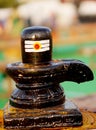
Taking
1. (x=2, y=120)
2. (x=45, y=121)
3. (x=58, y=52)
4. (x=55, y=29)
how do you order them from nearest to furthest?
(x=45, y=121) < (x=2, y=120) < (x=58, y=52) < (x=55, y=29)

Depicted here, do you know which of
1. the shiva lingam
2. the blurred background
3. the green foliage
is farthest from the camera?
the green foliage

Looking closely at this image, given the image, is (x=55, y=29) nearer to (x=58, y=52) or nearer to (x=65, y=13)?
(x=58, y=52)

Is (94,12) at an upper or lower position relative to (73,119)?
lower

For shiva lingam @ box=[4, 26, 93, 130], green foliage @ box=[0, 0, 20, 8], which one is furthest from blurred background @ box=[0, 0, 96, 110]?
shiva lingam @ box=[4, 26, 93, 130]

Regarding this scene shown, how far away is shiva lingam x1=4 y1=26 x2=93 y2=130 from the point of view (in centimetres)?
131

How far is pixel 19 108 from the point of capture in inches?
53.7

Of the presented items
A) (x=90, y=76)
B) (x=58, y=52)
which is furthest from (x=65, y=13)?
(x=90, y=76)

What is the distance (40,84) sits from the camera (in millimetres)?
1354

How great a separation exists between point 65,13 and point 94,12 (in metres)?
1.74

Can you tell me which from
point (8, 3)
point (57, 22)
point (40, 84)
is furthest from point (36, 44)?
point (8, 3)

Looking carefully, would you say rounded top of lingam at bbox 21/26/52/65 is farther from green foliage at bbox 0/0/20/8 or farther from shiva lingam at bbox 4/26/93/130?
green foliage at bbox 0/0/20/8

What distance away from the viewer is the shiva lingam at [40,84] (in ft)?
4.31

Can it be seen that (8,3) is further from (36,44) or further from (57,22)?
(36,44)

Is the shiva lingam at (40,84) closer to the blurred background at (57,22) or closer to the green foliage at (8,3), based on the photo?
the blurred background at (57,22)
